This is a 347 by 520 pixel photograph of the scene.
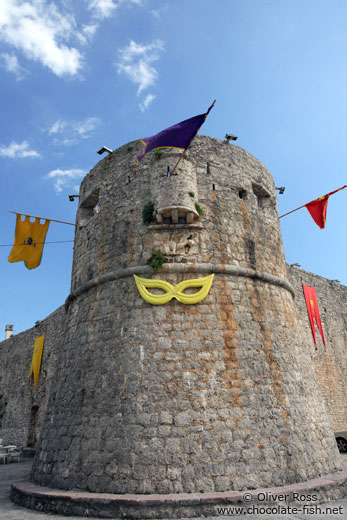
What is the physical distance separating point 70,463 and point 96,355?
5.94ft

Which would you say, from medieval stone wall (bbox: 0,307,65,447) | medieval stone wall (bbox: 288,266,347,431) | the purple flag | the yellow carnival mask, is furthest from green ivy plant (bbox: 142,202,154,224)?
medieval stone wall (bbox: 288,266,347,431)

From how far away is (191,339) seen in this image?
248 inches

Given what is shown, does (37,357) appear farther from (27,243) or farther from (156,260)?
(156,260)

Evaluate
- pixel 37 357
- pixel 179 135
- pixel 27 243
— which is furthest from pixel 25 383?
pixel 179 135

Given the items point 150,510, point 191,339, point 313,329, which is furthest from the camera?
point 313,329

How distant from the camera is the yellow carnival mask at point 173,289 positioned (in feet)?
21.6

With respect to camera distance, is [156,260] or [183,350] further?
[156,260]

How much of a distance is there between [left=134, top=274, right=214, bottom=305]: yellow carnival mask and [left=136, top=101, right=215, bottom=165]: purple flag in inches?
105

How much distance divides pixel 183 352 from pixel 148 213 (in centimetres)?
296

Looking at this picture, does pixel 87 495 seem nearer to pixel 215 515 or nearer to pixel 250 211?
pixel 215 515

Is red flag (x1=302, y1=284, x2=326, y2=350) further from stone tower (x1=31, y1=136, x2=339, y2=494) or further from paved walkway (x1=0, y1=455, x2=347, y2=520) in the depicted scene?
paved walkway (x1=0, y1=455, x2=347, y2=520)

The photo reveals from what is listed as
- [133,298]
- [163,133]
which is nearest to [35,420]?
[133,298]

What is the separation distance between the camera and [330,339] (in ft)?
49.1

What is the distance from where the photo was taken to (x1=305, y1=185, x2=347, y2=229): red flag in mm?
9055
